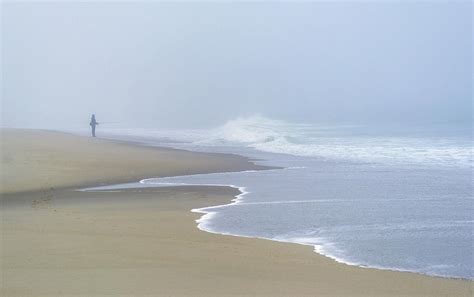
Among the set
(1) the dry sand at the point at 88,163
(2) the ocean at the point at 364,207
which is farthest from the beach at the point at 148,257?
(1) the dry sand at the point at 88,163

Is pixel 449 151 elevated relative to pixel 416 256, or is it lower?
elevated

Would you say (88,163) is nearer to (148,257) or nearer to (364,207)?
(364,207)

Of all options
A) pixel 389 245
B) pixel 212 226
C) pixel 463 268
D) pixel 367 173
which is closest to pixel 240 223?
pixel 212 226

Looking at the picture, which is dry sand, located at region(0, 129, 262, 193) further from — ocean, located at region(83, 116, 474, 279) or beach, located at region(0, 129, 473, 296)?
beach, located at region(0, 129, 473, 296)

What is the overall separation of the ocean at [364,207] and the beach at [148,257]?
0.66 metres

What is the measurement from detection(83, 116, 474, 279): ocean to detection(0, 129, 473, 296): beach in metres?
0.66

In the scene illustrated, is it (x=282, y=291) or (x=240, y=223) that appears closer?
(x=282, y=291)

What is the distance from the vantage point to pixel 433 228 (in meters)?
12.9

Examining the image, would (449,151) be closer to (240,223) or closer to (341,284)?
(240,223)

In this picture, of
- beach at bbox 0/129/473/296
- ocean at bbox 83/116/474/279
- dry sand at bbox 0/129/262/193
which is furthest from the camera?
dry sand at bbox 0/129/262/193

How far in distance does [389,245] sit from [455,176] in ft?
33.8

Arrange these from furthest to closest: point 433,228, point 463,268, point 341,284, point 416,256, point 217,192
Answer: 1. point 217,192
2. point 433,228
3. point 416,256
4. point 463,268
5. point 341,284

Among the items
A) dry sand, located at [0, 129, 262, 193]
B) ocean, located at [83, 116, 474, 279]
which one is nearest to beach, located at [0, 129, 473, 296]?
ocean, located at [83, 116, 474, 279]

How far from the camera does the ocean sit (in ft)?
36.3
